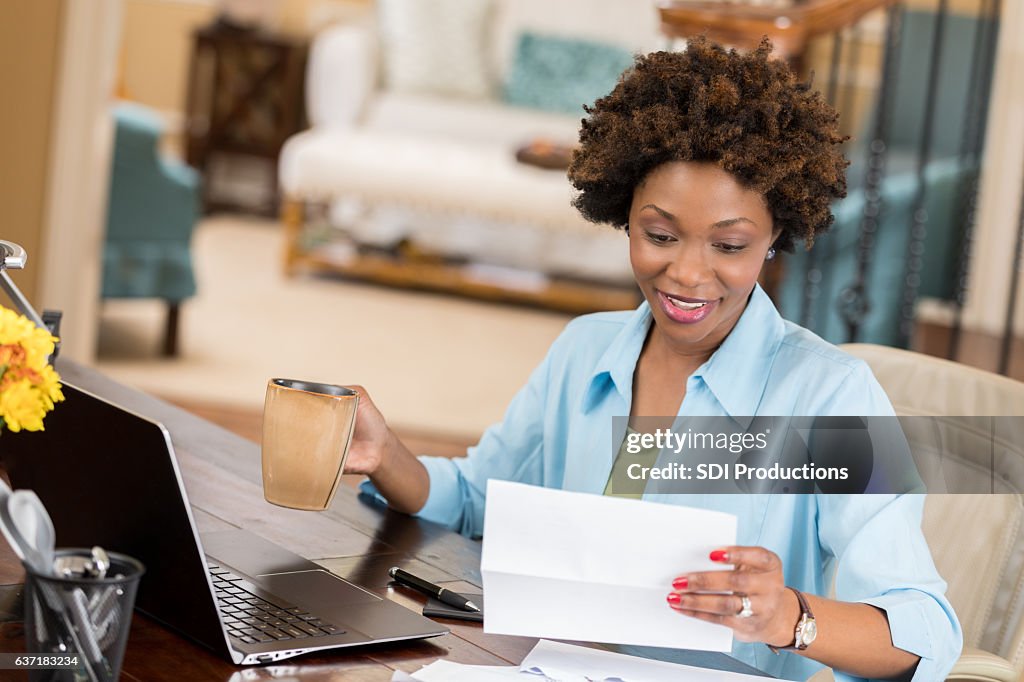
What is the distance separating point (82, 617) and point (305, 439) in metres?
0.34

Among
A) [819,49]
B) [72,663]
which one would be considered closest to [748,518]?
[72,663]

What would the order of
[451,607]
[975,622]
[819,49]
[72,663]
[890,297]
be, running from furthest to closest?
[819,49] → [890,297] → [975,622] → [451,607] → [72,663]

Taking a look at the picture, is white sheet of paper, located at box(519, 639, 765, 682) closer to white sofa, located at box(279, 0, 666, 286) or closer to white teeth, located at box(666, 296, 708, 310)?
white teeth, located at box(666, 296, 708, 310)

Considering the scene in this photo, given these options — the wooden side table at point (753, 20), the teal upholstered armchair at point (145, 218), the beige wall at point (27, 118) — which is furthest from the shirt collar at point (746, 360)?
the teal upholstered armchair at point (145, 218)

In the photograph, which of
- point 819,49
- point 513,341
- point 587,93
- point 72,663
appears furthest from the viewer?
point 587,93

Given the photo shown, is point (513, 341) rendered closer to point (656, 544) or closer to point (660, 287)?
point (660, 287)

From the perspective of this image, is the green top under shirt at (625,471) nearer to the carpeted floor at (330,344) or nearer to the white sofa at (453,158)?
the carpeted floor at (330,344)

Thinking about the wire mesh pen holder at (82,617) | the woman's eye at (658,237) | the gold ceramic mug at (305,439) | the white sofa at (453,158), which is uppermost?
the white sofa at (453,158)

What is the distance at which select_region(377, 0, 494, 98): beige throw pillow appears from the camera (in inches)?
262

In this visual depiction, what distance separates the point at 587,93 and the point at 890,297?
306 cm

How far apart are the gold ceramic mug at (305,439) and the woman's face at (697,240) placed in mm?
321

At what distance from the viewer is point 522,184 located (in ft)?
18.3

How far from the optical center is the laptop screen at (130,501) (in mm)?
902

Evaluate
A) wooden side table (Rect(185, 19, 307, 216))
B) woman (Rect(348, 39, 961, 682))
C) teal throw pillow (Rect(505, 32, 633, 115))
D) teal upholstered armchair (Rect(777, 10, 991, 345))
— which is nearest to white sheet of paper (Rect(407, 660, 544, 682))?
woman (Rect(348, 39, 961, 682))
